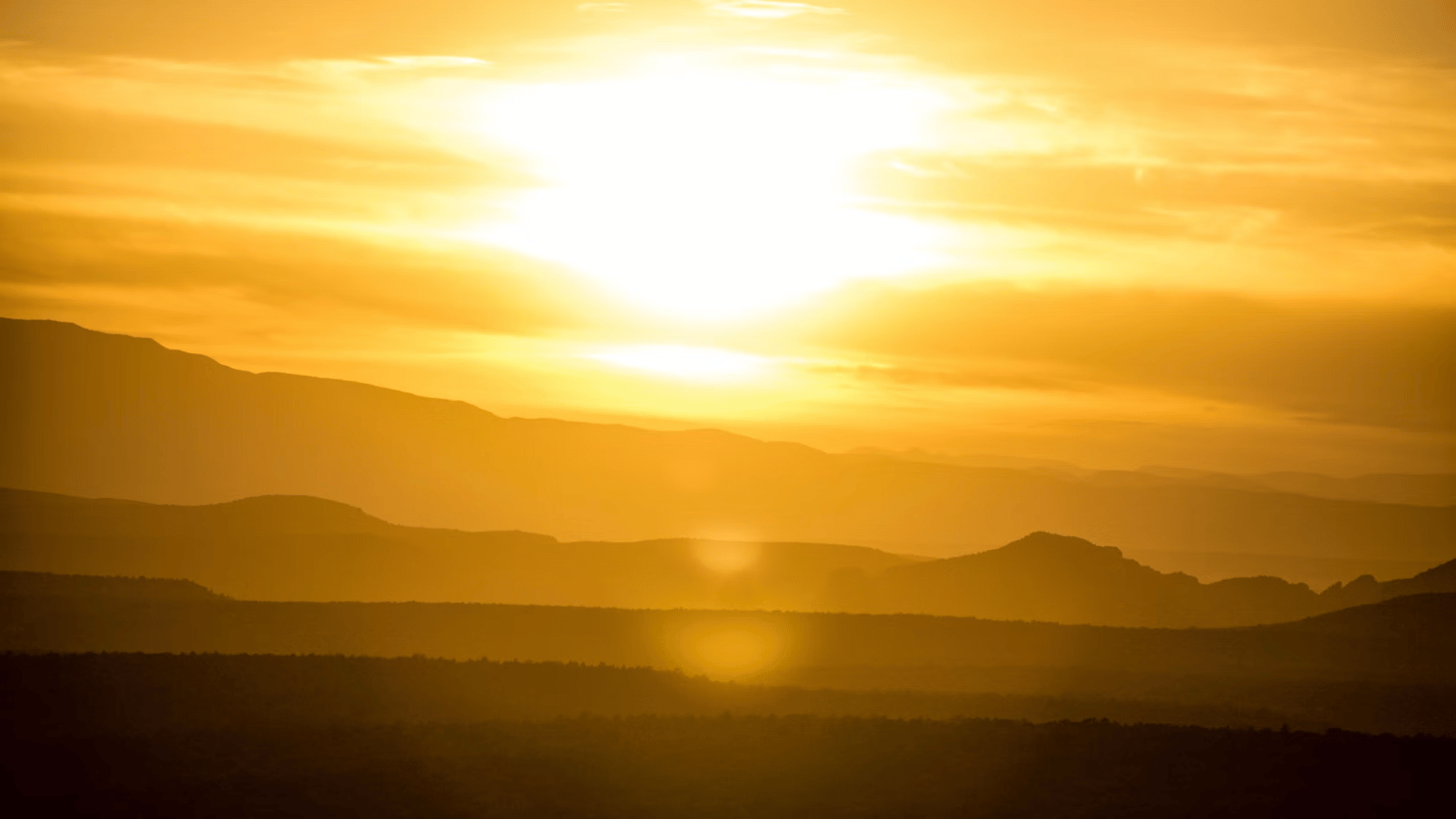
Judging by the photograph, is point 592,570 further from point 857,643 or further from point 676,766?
point 676,766

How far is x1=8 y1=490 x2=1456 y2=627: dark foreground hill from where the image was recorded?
220 feet

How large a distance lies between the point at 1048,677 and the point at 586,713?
15.5 meters

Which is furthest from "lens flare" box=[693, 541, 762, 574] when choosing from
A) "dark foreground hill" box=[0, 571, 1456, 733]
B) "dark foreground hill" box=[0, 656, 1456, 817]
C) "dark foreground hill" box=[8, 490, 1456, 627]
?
"dark foreground hill" box=[0, 656, 1456, 817]

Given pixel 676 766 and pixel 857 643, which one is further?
pixel 857 643

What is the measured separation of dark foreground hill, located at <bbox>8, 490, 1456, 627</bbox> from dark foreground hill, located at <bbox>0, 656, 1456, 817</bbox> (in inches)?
1193

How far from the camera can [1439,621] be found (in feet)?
143

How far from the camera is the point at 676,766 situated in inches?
1038

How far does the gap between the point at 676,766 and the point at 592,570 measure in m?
63.4

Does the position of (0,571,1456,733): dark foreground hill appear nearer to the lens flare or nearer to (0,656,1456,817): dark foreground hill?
(0,656,1456,817): dark foreground hill

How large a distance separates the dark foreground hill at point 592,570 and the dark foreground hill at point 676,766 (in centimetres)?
3031

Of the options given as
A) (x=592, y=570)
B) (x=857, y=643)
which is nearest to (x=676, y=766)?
(x=857, y=643)

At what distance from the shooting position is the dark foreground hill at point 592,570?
2645 inches

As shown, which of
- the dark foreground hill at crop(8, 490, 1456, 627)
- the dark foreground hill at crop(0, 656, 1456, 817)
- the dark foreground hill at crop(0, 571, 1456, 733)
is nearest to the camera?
the dark foreground hill at crop(0, 656, 1456, 817)

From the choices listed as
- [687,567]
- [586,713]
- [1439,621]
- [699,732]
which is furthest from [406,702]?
[687,567]
